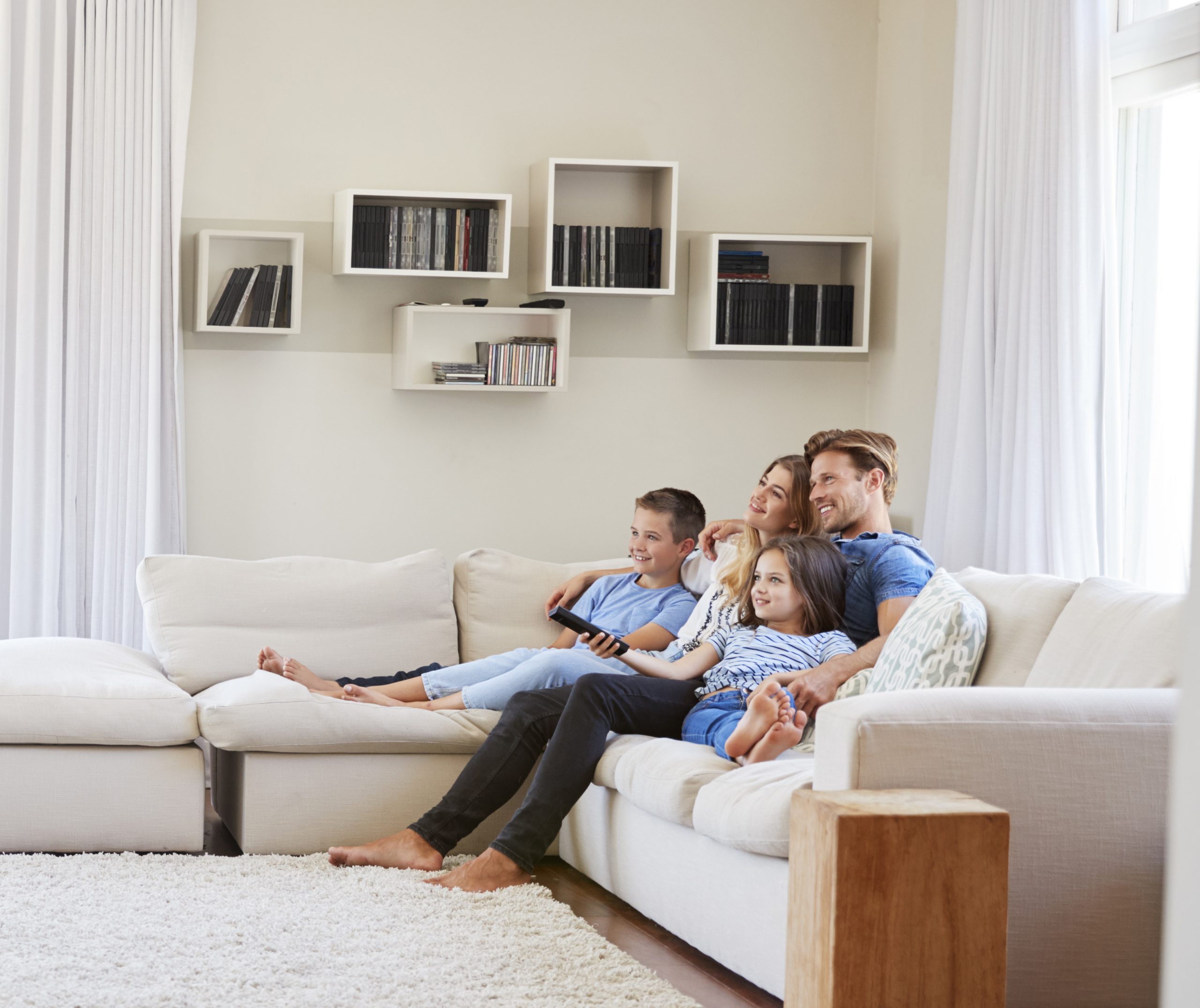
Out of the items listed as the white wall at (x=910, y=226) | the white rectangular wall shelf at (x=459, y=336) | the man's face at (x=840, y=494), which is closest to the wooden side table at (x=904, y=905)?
the man's face at (x=840, y=494)

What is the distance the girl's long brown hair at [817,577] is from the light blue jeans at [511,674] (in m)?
0.45

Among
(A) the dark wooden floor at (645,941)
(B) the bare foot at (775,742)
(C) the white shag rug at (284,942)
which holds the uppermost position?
(B) the bare foot at (775,742)

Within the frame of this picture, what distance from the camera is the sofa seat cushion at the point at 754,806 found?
230cm

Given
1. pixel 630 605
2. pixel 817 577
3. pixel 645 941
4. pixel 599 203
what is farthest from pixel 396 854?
pixel 599 203

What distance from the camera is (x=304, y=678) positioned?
354 cm

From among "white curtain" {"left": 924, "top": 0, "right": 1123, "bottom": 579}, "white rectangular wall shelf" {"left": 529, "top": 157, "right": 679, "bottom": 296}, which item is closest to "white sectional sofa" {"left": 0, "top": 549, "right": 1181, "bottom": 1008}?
"white curtain" {"left": 924, "top": 0, "right": 1123, "bottom": 579}

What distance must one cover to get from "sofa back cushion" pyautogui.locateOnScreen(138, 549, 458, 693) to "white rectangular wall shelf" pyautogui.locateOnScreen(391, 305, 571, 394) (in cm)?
91

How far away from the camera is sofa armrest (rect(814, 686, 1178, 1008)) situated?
2.08 meters

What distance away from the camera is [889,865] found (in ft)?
6.13

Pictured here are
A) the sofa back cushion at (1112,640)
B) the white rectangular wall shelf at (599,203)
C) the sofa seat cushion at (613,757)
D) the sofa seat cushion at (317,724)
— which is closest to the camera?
the sofa back cushion at (1112,640)

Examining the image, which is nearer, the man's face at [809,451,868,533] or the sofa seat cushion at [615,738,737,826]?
the sofa seat cushion at [615,738,737,826]

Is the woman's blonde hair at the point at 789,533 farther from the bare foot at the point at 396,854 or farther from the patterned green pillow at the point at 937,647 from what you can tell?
the bare foot at the point at 396,854

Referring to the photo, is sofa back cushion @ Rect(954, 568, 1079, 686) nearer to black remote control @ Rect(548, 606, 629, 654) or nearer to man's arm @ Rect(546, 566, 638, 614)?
black remote control @ Rect(548, 606, 629, 654)

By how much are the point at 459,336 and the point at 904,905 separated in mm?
3195
